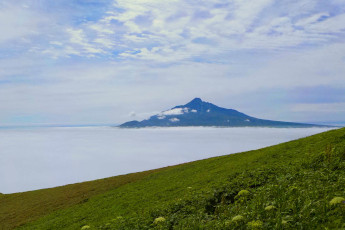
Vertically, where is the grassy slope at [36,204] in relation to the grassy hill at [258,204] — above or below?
below

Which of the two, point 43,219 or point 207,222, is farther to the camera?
point 43,219

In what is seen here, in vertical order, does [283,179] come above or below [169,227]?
above

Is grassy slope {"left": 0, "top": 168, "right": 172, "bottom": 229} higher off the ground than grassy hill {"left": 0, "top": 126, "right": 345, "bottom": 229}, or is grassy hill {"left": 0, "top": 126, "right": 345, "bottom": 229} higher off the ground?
grassy hill {"left": 0, "top": 126, "right": 345, "bottom": 229}

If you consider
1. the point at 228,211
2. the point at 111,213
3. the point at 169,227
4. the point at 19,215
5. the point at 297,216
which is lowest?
the point at 19,215

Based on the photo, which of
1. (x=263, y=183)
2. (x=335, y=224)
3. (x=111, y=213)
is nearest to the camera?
(x=335, y=224)

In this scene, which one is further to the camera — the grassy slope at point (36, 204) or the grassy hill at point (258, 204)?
the grassy slope at point (36, 204)

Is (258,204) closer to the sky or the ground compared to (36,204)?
Result: closer to the sky

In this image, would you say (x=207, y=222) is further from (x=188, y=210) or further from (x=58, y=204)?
(x=58, y=204)

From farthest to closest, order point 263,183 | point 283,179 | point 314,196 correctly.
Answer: point 263,183, point 283,179, point 314,196

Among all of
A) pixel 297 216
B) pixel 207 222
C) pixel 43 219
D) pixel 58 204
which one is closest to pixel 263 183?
pixel 207 222

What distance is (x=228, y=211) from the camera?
45.6 feet

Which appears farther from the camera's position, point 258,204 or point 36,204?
point 36,204

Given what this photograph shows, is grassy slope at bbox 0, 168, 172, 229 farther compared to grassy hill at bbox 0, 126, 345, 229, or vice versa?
grassy slope at bbox 0, 168, 172, 229

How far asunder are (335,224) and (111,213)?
21.5 metres
